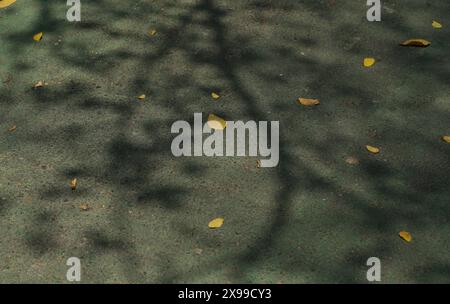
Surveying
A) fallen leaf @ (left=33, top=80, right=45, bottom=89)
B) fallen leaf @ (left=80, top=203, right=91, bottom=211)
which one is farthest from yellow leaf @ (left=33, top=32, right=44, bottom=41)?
fallen leaf @ (left=80, top=203, right=91, bottom=211)

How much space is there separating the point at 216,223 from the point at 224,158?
579 mm

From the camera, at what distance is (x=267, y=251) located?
4.09 meters

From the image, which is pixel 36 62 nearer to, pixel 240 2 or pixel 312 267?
pixel 240 2

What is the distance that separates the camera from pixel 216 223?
14.0ft

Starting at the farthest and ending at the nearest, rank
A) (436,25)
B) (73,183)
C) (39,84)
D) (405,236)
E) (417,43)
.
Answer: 1. (436,25)
2. (417,43)
3. (39,84)
4. (73,183)
5. (405,236)

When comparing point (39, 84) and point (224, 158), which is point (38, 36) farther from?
point (224, 158)

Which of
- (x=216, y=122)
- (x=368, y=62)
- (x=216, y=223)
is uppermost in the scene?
(x=368, y=62)

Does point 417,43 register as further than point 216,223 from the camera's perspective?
Yes

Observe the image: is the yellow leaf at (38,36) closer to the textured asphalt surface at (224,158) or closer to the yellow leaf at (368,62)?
the textured asphalt surface at (224,158)

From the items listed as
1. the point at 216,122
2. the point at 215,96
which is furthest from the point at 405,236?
the point at 215,96

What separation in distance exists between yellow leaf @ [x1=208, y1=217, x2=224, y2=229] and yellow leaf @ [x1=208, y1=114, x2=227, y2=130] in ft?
2.75

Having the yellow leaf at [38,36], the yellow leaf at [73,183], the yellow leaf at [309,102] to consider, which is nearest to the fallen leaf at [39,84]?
the yellow leaf at [38,36]

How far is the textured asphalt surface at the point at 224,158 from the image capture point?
4094 millimetres

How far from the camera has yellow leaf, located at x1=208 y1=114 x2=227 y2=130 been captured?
195 inches
